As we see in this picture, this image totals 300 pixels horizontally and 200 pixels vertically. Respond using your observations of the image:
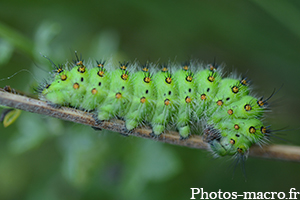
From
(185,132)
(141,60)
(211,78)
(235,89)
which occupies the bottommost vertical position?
(185,132)

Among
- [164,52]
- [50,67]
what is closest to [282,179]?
[164,52]

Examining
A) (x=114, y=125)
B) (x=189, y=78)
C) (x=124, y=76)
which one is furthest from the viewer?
(x=189, y=78)

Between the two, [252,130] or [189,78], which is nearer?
[252,130]

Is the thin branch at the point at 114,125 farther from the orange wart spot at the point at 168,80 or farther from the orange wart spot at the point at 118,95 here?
the orange wart spot at the point at 168,80

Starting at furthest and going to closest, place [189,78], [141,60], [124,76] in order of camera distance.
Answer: [141,60], [189,78], [124,76]

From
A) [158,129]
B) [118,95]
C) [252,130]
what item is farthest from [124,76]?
[252,130]

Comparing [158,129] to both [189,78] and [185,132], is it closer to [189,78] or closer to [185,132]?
[185,132]

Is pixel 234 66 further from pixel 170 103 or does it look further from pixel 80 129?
pixel 80 129
